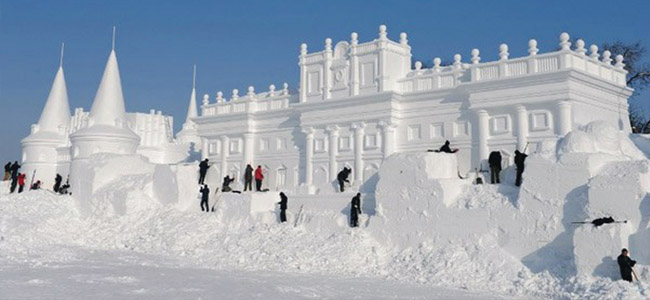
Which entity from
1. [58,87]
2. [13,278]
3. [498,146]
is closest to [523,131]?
[498,146]

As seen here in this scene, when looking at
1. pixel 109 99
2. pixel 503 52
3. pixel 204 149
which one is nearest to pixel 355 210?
pixel 503 52

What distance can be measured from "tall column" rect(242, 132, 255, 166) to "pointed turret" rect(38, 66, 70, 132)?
17.9 meters

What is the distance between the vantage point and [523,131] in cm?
2436

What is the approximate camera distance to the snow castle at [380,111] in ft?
79.5

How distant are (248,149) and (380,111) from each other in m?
8.98

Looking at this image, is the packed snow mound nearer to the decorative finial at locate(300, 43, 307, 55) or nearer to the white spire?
the decorative finial at locate(300, 43, 307, 55)

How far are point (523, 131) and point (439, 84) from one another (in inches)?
189

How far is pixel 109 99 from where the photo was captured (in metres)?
39.2

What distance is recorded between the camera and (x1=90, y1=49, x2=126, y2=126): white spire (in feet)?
125

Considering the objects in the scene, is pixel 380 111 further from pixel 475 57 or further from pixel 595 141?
pixel 595 141

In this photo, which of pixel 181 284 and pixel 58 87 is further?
pixel 58 87

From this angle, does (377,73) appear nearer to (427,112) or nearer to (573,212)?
(427,112)

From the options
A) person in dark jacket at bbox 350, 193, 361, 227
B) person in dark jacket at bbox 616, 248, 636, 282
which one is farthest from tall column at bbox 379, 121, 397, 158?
person in dark jacket at bbox 616, 248, 636, 282

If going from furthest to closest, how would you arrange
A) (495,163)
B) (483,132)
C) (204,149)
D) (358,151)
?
(204,149)
(358,151)
(483,132)
(495,163)
